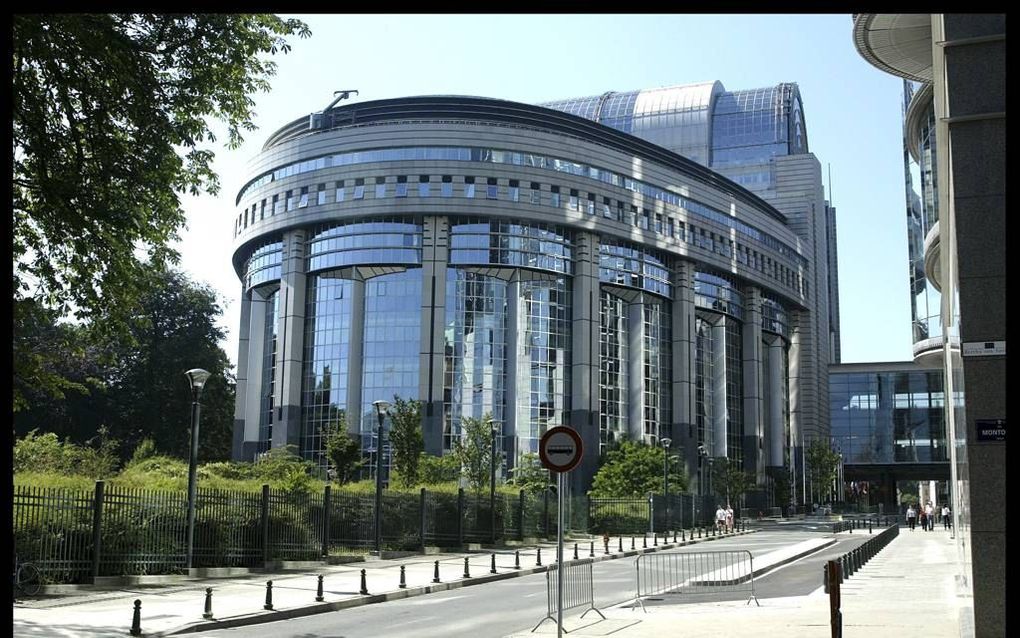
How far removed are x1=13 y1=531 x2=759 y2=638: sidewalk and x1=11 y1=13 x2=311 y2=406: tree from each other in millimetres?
4327

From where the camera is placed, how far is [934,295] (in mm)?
29641

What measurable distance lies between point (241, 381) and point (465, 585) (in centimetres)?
7033

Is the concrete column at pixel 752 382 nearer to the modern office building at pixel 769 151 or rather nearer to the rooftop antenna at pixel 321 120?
the modern office building at pixel 769 151

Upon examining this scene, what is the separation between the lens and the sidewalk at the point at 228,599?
56.6ft

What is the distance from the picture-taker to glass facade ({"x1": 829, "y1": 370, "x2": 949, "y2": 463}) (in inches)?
5443

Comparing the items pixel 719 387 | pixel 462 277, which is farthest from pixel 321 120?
pixel 719 387

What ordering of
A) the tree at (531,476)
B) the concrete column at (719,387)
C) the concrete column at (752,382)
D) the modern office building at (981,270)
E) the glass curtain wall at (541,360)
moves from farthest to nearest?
the concrete column at (752,382) < the concrete column at (719,387) < the glass curtain wall at (541,360) < the tree at (531,476) < the modern office building at (981,270)

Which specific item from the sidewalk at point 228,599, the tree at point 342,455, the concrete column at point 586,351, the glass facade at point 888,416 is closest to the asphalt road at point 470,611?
the sidewalk at point 228,599

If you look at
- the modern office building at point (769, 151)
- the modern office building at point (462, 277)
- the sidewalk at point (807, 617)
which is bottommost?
the sidewalk at point (807, 617)

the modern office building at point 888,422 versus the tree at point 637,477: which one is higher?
the modern office building at point 888,422

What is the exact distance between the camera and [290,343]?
8719 centimetres

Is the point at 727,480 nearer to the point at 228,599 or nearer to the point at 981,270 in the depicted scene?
A: the point at 228,599

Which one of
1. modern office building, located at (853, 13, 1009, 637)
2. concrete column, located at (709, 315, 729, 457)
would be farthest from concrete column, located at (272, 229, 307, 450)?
modern office building, located at (853, 13, 1009, 637)

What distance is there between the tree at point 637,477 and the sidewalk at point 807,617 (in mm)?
45844
